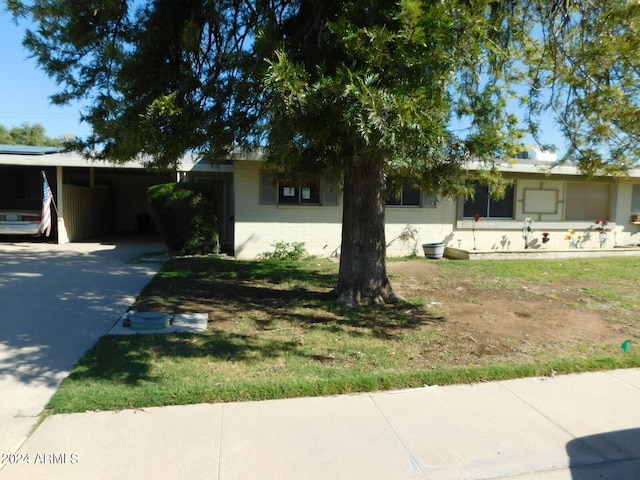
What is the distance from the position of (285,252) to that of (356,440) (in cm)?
1002

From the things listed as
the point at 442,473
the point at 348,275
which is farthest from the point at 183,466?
the point at 348,275

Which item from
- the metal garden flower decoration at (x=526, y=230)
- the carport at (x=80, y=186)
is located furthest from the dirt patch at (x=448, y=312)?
the metal garden flower decoration at (x=526, y=230)

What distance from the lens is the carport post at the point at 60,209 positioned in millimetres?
15327

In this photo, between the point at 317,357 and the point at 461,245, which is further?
the point at 461,245

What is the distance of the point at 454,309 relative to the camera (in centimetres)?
748

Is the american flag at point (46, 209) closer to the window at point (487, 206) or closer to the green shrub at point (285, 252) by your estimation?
the green shrub at point (285, 252)

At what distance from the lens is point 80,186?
59.8ft

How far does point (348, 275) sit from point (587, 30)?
4.76m

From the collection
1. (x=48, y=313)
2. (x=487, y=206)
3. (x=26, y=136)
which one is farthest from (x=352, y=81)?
(x=26, y=136)

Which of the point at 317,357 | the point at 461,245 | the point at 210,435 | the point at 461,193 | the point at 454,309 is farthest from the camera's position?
the point at 461,245

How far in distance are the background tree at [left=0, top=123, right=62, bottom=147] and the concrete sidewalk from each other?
200ft

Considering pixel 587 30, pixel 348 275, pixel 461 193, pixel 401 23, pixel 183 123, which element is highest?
pixel 587 30

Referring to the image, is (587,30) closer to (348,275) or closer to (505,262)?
(348,275)

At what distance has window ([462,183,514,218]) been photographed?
15142 mm
